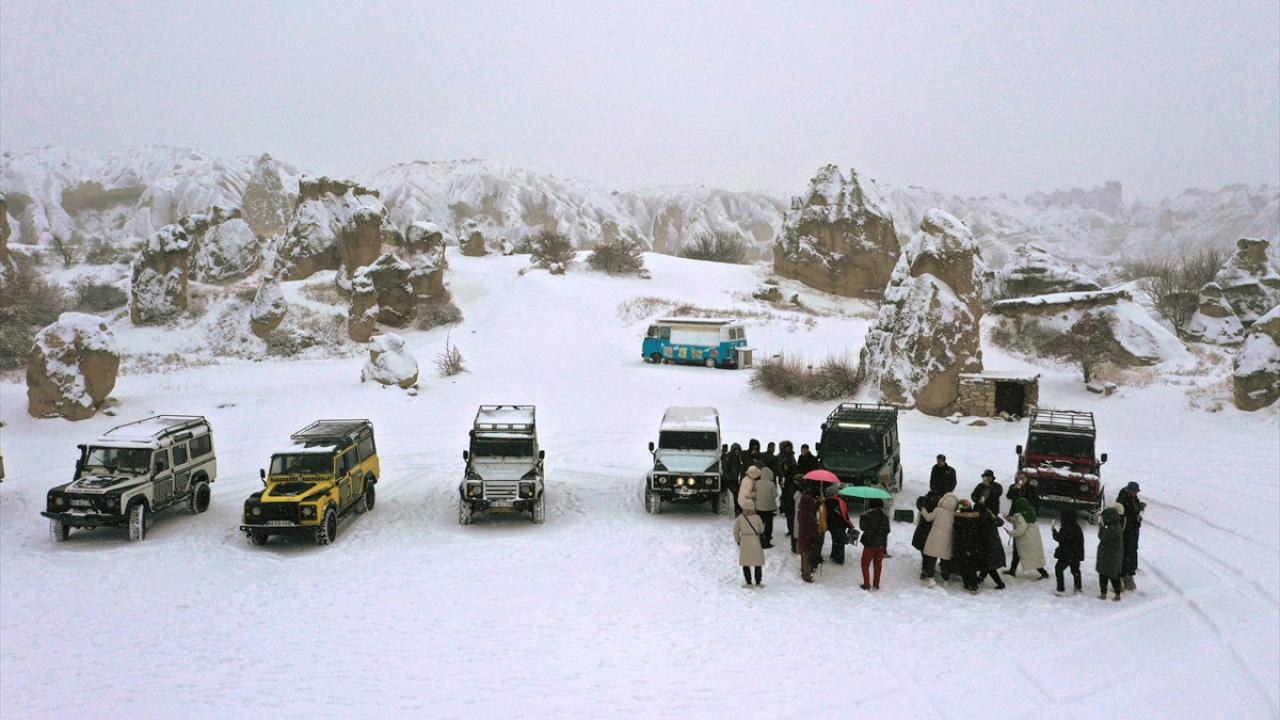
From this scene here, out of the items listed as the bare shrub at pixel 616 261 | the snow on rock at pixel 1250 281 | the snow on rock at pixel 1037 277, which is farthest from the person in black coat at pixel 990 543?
the bare shrub at pixel 616 261

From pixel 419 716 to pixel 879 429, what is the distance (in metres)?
11.7

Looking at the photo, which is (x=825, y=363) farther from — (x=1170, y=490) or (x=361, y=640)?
(x=361, y=640)

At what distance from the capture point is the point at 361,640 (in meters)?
10.4

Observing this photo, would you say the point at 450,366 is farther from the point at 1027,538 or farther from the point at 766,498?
the point at 1027,538

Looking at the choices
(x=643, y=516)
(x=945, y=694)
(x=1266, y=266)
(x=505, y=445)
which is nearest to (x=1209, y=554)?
(x=945, y=694)

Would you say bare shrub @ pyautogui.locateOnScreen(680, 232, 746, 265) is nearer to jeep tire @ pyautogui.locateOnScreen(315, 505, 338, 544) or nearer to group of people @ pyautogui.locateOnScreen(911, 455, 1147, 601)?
jeep tire @ pyautogui.locateOnScreen(315, 505, 338, 544)

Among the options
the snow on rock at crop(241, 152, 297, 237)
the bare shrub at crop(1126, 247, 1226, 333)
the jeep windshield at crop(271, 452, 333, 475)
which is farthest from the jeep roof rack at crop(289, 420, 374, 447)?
the snow on rock at crop(241, 152, 297, 237)

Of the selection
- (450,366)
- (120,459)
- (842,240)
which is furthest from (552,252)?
(120,459)

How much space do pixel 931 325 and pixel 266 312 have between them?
102ft

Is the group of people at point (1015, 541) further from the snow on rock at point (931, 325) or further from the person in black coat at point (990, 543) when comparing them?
the snow on rock at point (931, 325)

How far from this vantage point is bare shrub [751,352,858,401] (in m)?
27.4

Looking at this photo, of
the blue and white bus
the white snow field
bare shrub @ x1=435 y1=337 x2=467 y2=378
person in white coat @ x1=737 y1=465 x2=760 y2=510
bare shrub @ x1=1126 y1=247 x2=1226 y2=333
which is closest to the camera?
the white snow field

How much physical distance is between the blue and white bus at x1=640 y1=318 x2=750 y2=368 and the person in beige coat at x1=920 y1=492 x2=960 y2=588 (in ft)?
71.4

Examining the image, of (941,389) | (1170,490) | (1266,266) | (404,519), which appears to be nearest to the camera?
(404,519)
